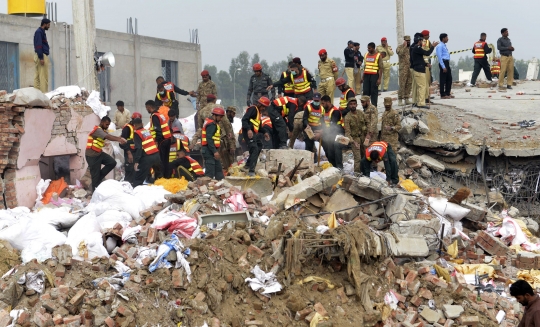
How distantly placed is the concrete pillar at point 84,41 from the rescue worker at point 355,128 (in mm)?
5566

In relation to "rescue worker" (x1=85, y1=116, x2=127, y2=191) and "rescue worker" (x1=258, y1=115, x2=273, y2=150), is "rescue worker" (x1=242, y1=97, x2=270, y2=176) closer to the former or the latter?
"rescue worker" (x1=258, y1=115, x2=273, y2=150)

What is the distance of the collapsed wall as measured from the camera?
1107 centimetres

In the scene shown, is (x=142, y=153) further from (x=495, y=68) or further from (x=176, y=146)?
(x=495, y=68)

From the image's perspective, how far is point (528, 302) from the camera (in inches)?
239

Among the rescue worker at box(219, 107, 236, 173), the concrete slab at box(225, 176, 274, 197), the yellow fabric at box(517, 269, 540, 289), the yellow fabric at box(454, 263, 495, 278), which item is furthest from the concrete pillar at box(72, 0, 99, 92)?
the yellow fabric at box(517, 269, 540, 289)

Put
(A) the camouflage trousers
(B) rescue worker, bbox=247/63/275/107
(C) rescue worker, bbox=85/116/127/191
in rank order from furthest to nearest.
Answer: (A) the camouflage trousers → (B) rescue worker, bbox=247/63/275/107 → (C) rescue worker, bbox=85/116/127/191

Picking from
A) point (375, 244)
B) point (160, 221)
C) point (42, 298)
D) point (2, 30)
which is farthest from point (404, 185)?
point (2, 30)

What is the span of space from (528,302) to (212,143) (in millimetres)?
6624

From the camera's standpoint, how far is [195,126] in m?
15.5

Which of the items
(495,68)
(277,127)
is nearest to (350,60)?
(277,127)

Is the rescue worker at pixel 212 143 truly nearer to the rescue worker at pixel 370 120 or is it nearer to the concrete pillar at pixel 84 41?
the rescue worker at pixel 370 120

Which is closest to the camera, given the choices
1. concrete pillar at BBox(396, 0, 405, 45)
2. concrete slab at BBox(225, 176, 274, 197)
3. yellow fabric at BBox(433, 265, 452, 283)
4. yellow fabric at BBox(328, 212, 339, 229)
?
yellow fabric at BBox(433, 265, 452, 283)

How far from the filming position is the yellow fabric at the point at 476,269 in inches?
365

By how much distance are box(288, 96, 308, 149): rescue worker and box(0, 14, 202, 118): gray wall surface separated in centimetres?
1021
